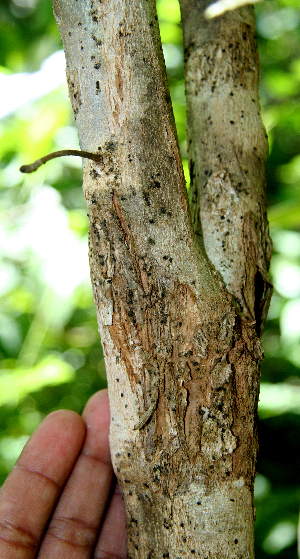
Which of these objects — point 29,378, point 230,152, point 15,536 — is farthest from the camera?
point 29,378

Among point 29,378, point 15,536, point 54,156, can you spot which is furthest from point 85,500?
point 54,156

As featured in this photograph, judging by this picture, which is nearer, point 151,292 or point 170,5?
point 151,292

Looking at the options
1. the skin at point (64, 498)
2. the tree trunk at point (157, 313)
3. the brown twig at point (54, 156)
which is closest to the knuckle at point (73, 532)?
the skin at point (64, 498)

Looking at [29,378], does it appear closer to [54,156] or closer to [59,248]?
[59,248]

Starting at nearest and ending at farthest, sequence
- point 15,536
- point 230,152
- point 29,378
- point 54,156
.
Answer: point 54,156 → point 230,152 → point 15,536 → point 29,378

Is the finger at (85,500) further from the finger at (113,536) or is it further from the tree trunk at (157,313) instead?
the tree trunk at (157,313)

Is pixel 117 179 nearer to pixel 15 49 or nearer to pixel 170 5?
pixel 170 5

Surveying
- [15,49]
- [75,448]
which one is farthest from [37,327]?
[15,49]
